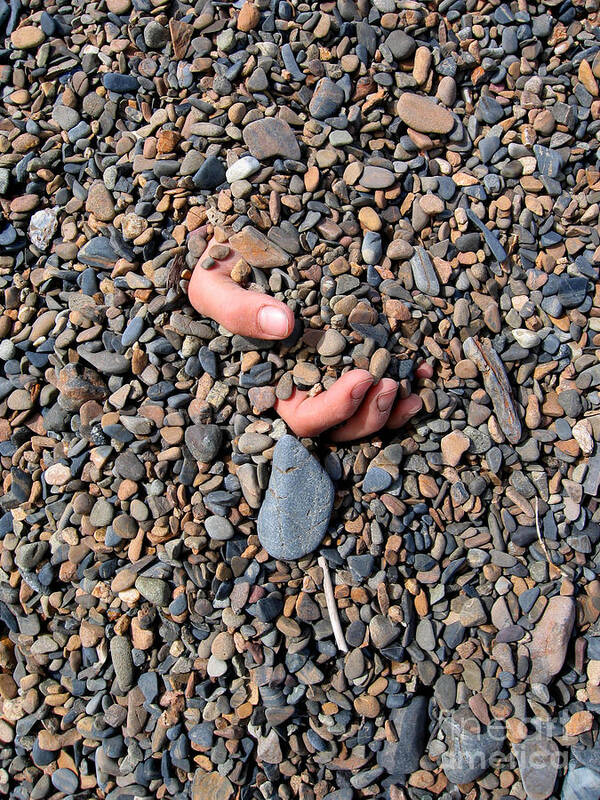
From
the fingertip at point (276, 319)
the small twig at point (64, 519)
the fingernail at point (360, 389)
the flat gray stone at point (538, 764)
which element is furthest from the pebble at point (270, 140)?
the flat gray stone at point (538, 764)

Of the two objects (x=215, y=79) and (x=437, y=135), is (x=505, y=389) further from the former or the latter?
(x=215, y=79)

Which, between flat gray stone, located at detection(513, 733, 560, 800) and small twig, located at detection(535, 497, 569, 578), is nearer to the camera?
flat gray stone, located at detection(513, 733, 560, 800)

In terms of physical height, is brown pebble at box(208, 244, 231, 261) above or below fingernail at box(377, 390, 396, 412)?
above

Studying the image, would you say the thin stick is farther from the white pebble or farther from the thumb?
the white pebble

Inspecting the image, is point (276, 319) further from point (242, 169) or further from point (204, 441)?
point (242, 169)

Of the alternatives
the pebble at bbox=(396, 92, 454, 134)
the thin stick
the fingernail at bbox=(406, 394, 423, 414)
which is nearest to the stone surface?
the thin stick

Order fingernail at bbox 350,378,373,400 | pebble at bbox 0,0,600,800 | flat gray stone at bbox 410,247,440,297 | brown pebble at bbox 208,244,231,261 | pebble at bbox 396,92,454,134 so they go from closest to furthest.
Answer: fingernail at bbox 350,378,373,400
pebble at bbox 0,0,600,800
brown pebble at bbox 208,244,231,261
flat gray stone at bbox 410,247,440,297
pebble at bbox 396,92,454,134
